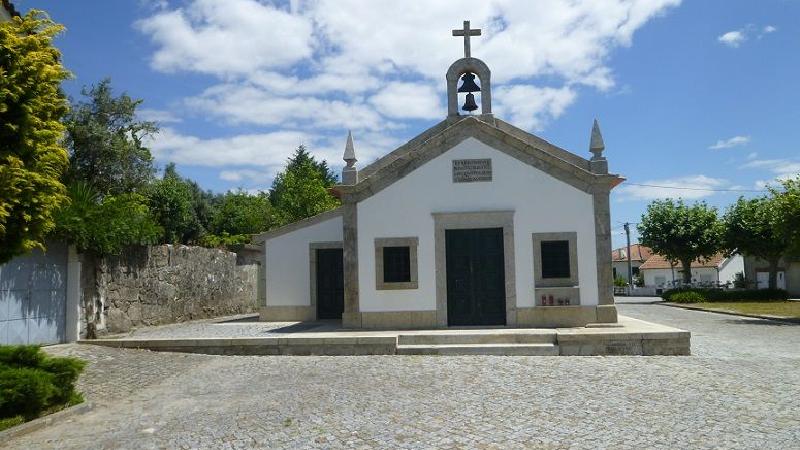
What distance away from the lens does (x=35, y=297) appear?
40.1 ft

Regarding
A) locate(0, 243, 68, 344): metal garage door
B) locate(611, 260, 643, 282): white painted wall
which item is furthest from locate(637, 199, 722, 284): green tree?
locate(611, 260, 643, 282): white painted wall

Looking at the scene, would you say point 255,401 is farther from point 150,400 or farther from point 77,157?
point 77,157

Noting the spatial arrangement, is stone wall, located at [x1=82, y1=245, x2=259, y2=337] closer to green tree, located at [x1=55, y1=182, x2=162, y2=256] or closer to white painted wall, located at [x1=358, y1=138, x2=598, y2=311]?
green tree, located at [x1=55, y1=182, x2=162, y2=256]

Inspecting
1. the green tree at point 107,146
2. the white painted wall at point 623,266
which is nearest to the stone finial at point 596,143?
the green tree at point 107,146

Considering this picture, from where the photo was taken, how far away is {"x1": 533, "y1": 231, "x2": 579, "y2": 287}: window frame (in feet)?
46.0

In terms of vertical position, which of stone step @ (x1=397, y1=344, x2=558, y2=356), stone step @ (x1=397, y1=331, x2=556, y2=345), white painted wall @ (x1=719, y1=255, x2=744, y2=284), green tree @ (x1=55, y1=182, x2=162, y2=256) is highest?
green tree @ (x1=55, y1=182, x2=162, y2=256)

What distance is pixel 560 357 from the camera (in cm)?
1164

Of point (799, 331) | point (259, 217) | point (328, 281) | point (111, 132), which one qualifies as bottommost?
point (799, 331)

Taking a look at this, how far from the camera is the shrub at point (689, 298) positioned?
33.4 metres

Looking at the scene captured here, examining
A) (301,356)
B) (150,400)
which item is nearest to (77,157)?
(301,356)

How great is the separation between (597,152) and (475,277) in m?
4.25

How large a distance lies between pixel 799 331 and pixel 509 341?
33.3 ft

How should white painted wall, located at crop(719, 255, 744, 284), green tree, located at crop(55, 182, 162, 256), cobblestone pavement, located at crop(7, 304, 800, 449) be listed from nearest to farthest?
cobblestone pavement, located at crop(7, 304, 800, 449), green tree, located at crop(55, 182, 162, 256), white painted wall, located at crop(719, 255, 744, 284)

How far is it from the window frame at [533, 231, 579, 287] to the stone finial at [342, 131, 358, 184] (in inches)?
183
